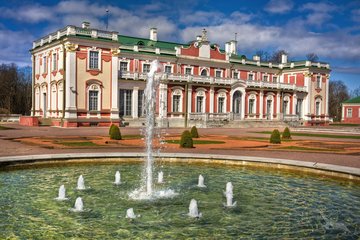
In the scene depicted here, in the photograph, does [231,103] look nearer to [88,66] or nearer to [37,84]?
[88,66]

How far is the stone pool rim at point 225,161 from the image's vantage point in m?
11.2

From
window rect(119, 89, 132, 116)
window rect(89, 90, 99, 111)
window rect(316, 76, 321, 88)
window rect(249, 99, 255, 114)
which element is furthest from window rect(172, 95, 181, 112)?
Answer: window rect(316, 76, 321, 88)

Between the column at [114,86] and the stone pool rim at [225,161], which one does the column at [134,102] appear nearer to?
the column at [114,86]

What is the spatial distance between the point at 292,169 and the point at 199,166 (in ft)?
10.8

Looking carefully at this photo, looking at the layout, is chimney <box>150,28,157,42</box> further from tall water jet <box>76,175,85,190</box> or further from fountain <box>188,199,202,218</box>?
fountain <box>188,199,202,218</box>

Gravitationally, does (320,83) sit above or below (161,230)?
above

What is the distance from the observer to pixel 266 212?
7973 mm

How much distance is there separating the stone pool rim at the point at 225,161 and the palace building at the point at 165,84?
81.2 ft

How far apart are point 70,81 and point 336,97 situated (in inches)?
3411

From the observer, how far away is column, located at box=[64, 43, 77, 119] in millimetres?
37750

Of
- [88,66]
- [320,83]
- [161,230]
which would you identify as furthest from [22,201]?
[320,83]

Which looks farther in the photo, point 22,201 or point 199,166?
point 199,166

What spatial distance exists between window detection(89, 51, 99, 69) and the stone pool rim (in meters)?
27.4

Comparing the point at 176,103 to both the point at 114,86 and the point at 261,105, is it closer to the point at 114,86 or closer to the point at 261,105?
the point at 114,86
